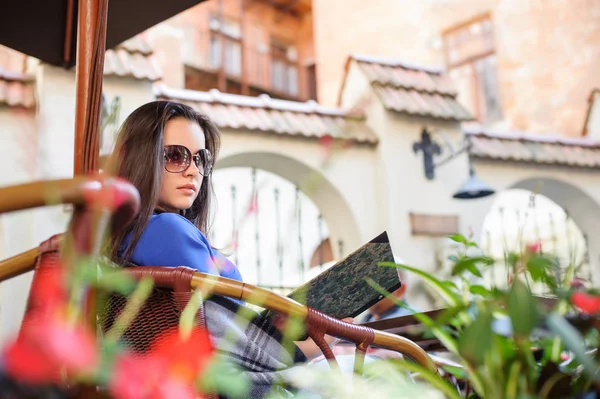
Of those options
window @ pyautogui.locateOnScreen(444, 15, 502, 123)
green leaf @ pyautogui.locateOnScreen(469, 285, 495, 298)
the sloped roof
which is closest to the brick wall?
window @ pyautogui.locateOnScreen(444, 15, 502, 123)

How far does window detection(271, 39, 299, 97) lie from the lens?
1420 cm

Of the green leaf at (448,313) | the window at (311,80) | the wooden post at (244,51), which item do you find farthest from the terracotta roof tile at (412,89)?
the window at (311,80)

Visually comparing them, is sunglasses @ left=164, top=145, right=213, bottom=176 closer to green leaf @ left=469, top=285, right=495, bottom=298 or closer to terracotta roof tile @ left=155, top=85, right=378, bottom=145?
green leaf @ left=469, top=285, right=495, bottom=298

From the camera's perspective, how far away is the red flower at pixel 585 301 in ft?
2.06

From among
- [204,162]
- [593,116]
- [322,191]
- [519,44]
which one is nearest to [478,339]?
[204,162]

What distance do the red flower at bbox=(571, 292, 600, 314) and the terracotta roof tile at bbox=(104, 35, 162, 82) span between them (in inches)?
161

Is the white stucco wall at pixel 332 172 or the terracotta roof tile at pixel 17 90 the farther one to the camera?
the white stucco wall at pixel 332 172

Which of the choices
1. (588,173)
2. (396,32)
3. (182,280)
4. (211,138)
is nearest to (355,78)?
(588,173)

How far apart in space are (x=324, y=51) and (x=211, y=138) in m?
11.0

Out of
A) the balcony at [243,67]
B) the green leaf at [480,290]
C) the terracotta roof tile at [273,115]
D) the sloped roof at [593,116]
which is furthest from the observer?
the balcony at [243,67]

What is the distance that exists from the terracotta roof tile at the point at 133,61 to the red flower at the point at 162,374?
408 centimetres

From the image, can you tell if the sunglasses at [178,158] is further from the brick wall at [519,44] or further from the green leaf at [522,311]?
the brick wall at [519,44]

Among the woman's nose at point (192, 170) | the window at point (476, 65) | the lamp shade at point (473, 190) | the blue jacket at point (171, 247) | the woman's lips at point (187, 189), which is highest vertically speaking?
the window at point (476, 65)

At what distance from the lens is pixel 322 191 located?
17.8 ft
